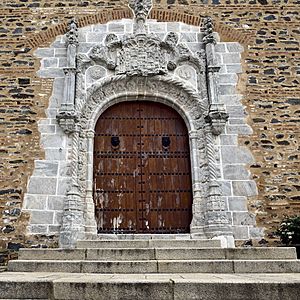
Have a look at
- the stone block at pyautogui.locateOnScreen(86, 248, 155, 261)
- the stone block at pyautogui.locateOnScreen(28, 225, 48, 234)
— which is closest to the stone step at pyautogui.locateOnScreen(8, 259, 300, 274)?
the stone block at pyautogui.locateOnScreen(86, 248, 155, 261)

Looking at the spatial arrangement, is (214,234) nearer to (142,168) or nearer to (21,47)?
(142,168)

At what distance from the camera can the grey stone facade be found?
5816 mm

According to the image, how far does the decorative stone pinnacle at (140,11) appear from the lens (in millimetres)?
6945

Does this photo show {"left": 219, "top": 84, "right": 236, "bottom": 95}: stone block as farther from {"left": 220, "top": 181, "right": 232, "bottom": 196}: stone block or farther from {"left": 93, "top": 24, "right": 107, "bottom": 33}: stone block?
{"left": 93, "top": 24, "right": 107, "bottom": 33}: stone block

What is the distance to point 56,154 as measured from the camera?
6.12m

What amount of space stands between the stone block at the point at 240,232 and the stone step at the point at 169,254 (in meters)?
1.47

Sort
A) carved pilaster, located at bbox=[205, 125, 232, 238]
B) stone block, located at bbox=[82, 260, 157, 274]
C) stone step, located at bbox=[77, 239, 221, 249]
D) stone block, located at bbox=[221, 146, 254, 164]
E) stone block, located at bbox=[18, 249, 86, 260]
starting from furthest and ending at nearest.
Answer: stone block, located at bbox=[221, 146, 254, 164]
carved pilaster, located at bbox=[205, 125, 232, 238]
stone step, located at bbox=[77, 239, 221, 249]
stone block, located at bbox=[18, 249, 86, 260]
stone block, located at bbox=[82, 260, 157, 274]

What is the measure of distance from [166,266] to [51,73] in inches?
174

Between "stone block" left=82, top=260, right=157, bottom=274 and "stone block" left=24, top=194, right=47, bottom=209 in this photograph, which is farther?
"stone block" left=24, top=194, right=47, bottom=209

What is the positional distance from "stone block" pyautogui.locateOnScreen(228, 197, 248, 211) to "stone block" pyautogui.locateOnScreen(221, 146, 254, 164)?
643mm

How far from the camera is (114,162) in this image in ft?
21.1

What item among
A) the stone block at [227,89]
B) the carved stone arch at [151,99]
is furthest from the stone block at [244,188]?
the stone block at [227,89]

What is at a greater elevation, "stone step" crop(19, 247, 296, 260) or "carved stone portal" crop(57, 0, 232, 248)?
"carved stone portal" crop(57, 0, 232, 248)

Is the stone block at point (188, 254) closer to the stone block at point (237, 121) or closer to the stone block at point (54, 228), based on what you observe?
the stone block at point (54, 228)
